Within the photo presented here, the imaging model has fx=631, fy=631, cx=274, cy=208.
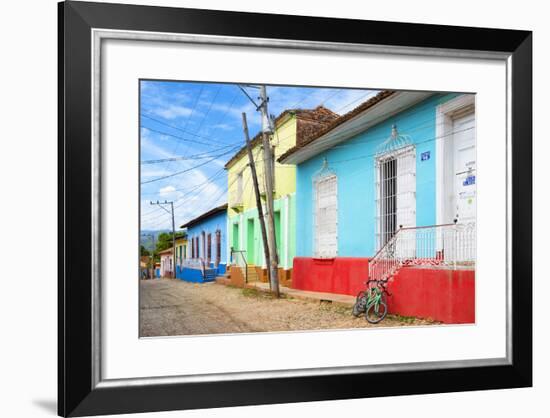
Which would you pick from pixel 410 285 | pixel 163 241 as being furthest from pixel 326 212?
pixel 163 241

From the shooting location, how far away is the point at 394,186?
21.9 ft

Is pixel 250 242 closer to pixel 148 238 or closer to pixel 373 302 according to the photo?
pixel 373 302

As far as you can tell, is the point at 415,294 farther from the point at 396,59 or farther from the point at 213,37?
the point at 213,37

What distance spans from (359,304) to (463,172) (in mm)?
1505

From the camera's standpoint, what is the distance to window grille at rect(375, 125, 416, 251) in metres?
6.43

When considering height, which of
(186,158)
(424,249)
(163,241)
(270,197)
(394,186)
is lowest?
(424,249)

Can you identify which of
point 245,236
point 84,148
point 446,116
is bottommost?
point 245,236

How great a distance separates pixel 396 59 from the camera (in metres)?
4.27

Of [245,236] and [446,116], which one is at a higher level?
[446,116]

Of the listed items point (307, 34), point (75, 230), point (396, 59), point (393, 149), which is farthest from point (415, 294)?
point (75, 230)

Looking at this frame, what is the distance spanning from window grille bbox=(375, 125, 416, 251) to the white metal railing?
139mm

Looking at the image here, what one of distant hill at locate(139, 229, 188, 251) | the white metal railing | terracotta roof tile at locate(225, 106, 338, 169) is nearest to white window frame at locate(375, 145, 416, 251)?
the white metal railing

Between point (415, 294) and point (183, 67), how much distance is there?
10.5 feet

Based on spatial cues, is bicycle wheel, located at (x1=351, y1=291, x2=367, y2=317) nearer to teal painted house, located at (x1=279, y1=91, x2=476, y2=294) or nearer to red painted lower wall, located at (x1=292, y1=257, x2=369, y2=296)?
teal painted house, located at (x1=279, y1=91, x2=476, y2=294)
